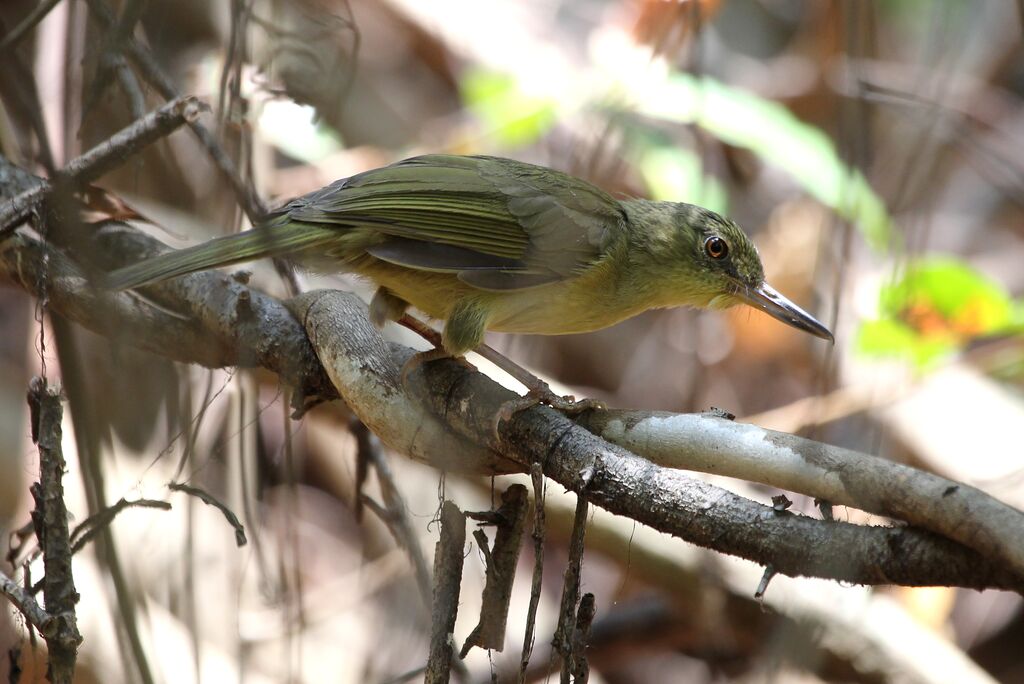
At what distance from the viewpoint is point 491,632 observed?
2033 mm

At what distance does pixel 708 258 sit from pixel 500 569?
182 centimetres

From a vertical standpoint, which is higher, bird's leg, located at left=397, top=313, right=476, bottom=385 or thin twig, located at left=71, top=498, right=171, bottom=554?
bird's leg, located at left=397, top=313, right=476, bottom=385

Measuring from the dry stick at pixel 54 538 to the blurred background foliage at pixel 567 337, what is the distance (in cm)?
11

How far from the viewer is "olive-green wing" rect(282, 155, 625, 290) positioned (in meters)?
3.03

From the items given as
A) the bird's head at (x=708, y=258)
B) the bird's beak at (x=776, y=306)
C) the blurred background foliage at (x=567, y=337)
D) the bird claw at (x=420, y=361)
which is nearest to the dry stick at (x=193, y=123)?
the blurred background foliage at (x=567, y=337)

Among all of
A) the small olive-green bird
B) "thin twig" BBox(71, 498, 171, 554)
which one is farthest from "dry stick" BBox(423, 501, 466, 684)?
the small olive-green bird

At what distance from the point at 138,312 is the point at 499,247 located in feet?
3.69

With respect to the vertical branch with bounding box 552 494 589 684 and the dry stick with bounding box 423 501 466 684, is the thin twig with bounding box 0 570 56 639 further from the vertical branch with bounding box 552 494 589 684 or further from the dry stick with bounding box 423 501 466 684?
the vertical branch with bounding box 552 494 589 684

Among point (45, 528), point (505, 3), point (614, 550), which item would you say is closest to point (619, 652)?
point (614, 550)

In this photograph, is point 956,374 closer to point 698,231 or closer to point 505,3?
point 698,231

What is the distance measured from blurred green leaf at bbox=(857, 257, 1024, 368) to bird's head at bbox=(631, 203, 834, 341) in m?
0.76

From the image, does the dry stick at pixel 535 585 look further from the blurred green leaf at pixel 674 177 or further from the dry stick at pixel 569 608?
the blurred green leaf at pixel 674 177

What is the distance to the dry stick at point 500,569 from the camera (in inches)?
79.1

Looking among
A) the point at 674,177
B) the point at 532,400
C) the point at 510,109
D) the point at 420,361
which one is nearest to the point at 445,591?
the point at 532,400
